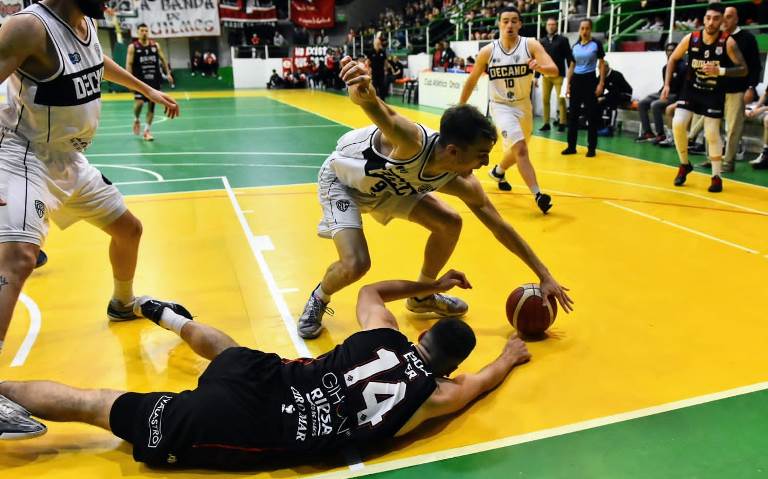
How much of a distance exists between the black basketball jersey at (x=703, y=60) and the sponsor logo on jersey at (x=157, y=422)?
7459mm

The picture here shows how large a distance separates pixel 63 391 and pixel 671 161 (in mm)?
9264

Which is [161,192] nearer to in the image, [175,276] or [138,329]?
[175,276]

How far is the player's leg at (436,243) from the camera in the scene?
420 cm

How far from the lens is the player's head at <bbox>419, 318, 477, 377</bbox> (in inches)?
117

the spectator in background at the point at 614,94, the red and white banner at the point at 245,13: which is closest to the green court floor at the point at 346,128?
the spectator in background at the point at 614,94

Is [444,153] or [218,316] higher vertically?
[444,153]

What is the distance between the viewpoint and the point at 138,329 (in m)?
4.27

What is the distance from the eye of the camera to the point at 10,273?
3080 mm

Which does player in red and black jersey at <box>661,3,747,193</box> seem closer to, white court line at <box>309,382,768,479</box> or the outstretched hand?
white court line at <box>309,382,768,479</box>

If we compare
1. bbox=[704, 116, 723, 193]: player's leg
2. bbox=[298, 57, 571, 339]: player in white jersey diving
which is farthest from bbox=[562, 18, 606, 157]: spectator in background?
bbox=[298, 57, 571, 339]: player in white jersey diving

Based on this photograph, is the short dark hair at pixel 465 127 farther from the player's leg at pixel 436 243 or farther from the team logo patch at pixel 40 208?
the team logo patch at pixel 40 208

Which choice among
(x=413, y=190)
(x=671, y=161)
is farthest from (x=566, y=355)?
(x=671, y=161)

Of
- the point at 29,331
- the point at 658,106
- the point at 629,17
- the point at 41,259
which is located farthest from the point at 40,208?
the point at 629,17

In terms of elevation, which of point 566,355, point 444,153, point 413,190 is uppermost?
point 444,153
